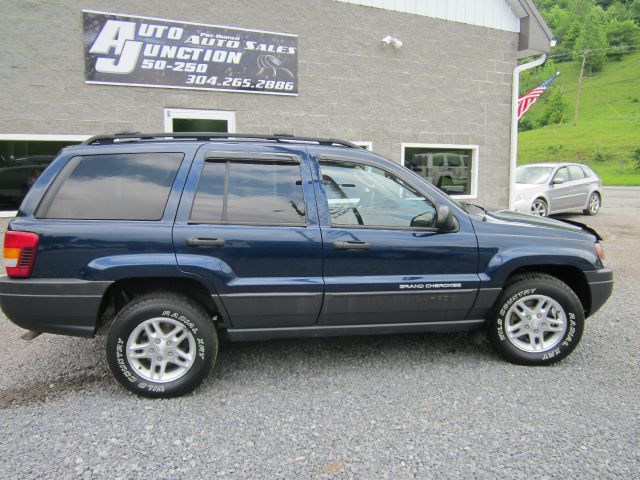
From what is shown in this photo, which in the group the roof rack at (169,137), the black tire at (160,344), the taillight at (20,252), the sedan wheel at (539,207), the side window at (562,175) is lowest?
the black tire at (160,344)

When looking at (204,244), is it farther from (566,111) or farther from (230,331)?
(566,111)

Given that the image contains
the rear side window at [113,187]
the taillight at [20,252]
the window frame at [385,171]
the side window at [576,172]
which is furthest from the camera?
the side window at [576,172]

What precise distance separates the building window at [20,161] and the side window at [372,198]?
544 cm

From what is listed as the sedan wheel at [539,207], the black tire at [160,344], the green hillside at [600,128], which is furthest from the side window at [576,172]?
the green hillside at [600,128]

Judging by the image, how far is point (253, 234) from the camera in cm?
316

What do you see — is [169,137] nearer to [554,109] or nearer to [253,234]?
[253,234]

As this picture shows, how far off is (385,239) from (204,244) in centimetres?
130

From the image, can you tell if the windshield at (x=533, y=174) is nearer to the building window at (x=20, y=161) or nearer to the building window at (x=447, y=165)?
the building window at (x=447, y=165)

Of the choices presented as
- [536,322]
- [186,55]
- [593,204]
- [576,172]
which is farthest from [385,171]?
[593,204]

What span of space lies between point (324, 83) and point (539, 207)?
6.27m

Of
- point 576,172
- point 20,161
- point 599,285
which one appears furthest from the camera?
point 576,172

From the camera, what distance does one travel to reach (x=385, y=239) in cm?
331

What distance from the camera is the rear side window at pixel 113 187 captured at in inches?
122

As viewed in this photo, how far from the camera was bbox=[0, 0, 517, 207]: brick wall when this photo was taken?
6.72 meters
